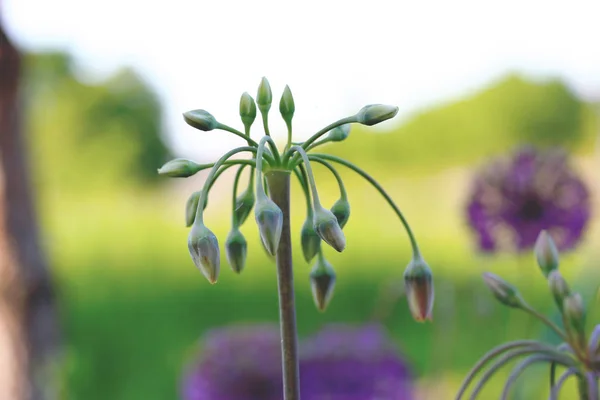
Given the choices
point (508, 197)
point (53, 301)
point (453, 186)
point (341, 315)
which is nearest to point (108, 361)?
point (341, 315)

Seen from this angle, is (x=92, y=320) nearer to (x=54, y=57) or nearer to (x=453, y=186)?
(x=453, y=186)

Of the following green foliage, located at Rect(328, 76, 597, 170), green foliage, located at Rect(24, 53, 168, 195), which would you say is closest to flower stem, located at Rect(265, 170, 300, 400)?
green foliage, located at Rect(328, 76, 597, 170)

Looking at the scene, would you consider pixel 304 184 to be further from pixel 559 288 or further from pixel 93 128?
pixel 93 128

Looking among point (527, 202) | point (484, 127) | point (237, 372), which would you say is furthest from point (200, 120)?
point (484, 127)

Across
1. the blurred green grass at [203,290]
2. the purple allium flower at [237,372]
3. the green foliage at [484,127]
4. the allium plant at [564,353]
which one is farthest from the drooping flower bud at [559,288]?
the green foliage at [484,127]

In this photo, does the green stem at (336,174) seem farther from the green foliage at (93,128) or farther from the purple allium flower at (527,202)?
the green foliage at (93,128)
